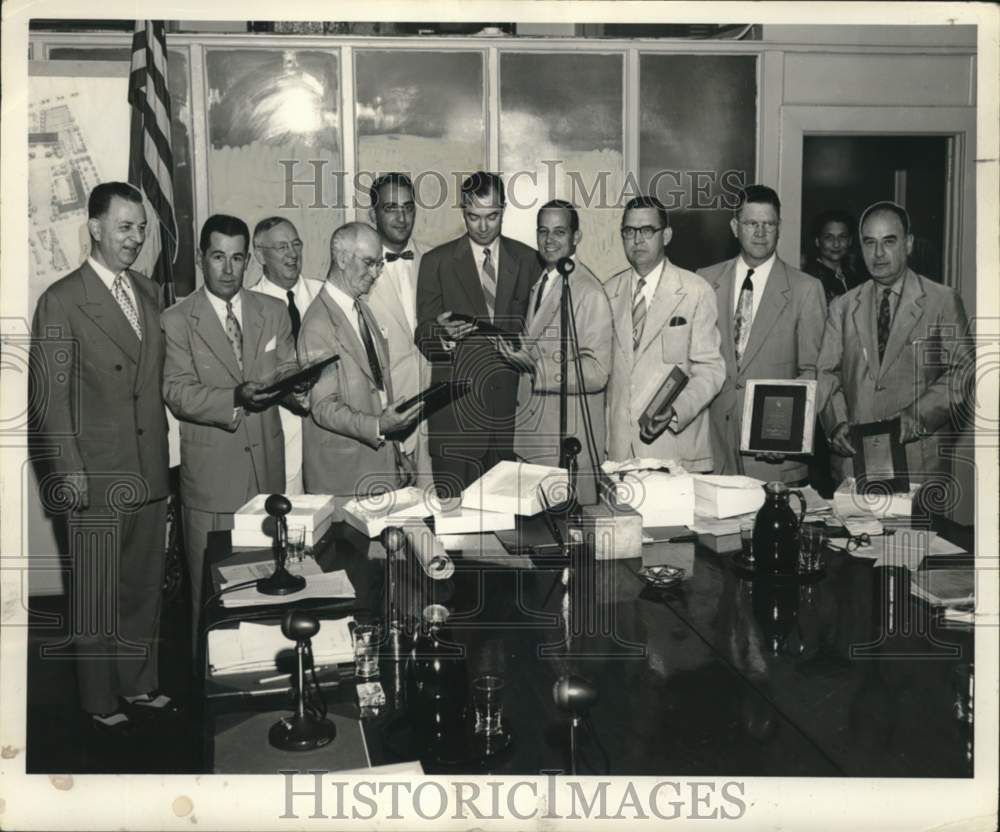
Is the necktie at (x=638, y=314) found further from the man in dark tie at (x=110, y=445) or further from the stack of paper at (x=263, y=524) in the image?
the man in dark tie at (x=110, y=445)

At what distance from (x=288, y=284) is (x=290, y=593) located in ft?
6.77

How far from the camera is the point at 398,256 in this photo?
415 centimetres

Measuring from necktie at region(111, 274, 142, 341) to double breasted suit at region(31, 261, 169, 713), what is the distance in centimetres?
2

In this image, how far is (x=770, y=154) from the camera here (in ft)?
14.0

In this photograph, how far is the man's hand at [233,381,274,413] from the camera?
400 cm

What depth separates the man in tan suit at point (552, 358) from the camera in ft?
13.5

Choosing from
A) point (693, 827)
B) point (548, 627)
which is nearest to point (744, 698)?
point (693, 827)

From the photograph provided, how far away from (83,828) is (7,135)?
1.85 m

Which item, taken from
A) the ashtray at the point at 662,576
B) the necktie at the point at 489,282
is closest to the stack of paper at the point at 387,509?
the ashtray at the point at 662,576

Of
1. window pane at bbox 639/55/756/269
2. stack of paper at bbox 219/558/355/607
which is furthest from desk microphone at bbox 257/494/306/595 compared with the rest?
window pane at bbox 639/55/756/269

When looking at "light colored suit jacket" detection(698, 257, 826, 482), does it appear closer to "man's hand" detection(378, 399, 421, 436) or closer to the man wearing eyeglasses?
"man's hand" detection(378, 399, 421, 436)

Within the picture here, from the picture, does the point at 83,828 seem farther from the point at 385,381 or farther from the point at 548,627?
the point at 385,381

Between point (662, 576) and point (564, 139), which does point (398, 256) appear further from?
point (662, 576)

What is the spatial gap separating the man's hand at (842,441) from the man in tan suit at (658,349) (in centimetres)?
53
